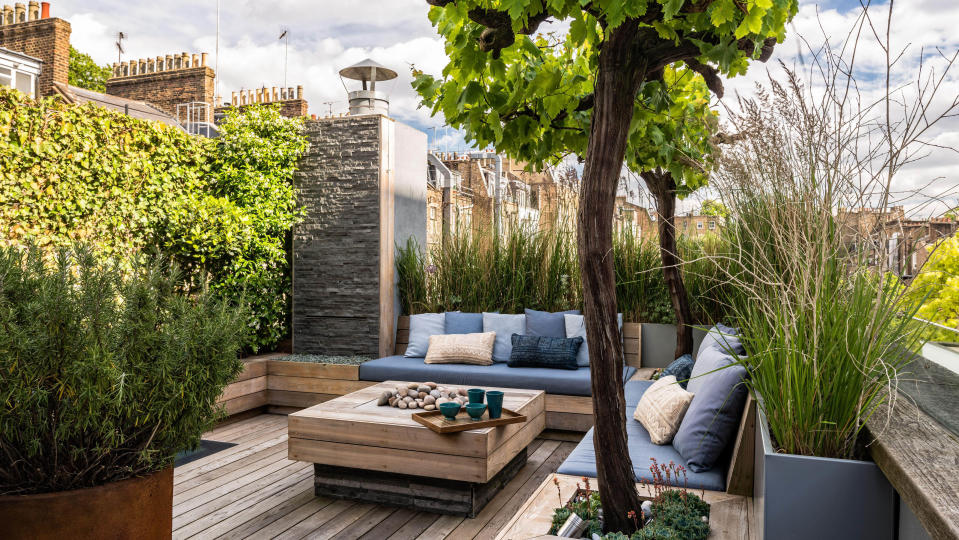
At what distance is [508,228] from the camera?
5586 mm

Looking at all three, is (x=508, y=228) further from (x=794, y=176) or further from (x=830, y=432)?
(x=830, y=432)

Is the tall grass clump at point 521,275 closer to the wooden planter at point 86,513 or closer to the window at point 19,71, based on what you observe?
the wooden planter at point 86,513

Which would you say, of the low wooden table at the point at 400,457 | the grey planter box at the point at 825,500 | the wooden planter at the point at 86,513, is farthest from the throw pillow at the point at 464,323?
the grey planter box at the point at 825,500

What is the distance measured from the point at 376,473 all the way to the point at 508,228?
2.89 metres

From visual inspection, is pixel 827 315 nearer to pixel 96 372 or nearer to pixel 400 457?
pixel 96 372

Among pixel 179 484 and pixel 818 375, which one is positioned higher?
pixel 818 375

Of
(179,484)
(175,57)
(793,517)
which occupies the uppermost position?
(175,57)

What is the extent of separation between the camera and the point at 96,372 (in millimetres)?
1435

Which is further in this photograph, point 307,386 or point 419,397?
point 307,386

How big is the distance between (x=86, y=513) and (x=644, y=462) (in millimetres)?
1993

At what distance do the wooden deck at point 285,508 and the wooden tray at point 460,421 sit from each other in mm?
468

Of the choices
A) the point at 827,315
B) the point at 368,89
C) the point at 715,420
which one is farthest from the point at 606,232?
the point at 368,89

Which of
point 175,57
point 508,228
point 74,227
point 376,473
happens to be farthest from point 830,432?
point 175,57

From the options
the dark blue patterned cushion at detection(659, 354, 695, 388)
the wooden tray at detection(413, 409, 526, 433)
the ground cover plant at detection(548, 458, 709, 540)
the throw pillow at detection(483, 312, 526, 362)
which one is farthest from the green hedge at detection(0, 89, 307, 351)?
the dark blue patterned cushion at detection(659, 354, 695, 388)
